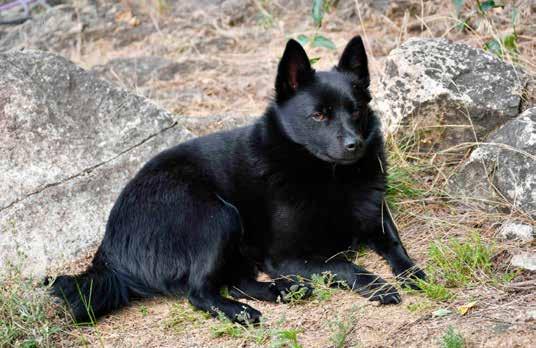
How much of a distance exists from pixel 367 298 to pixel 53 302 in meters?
1.65

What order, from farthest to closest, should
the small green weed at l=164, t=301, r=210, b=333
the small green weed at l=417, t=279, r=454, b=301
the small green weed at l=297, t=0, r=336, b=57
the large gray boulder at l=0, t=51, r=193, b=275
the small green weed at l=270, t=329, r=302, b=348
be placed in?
the small green weed at l=297, t=0, r=336, b=57 < the large gray boulder at l=0, t=51, r=193, b=275 < the small green weed at l=164, t=301, r=210, b=333 < the small green weed at l=417, t=279, r=454, b=301 < the small green weed at l=270, t=329, r=302, b=348

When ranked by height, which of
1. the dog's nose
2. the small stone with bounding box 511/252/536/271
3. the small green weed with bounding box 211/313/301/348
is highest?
the dog's nose

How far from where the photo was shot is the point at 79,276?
399 cm

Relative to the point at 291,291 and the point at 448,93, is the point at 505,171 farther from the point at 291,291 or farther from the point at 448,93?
the point at 291,291

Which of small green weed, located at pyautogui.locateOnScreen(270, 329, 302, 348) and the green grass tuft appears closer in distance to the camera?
small green weed, located at pyautogui.locateOnScreen(270, 329, 302, 348)

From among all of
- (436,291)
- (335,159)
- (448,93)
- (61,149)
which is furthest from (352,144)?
(61,149)

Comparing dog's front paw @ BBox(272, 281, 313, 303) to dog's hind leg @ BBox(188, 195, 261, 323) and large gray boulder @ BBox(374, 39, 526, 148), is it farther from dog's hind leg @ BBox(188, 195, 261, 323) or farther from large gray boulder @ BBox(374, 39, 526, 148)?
large gray boulder @ BBox(374, 39, 526, 148)

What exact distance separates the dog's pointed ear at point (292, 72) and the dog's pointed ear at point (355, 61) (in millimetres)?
226

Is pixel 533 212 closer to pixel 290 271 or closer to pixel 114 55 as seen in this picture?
pixel 290 271

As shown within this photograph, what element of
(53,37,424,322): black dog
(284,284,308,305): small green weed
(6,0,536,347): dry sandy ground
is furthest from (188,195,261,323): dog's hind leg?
(284,284,308,305): small green weed

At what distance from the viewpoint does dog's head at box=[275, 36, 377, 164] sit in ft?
13.1

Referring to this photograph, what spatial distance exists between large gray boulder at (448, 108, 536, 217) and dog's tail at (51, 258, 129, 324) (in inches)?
84.0

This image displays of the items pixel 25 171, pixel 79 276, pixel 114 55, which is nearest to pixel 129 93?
pixel 25 171

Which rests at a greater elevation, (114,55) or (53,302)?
(114,55)
